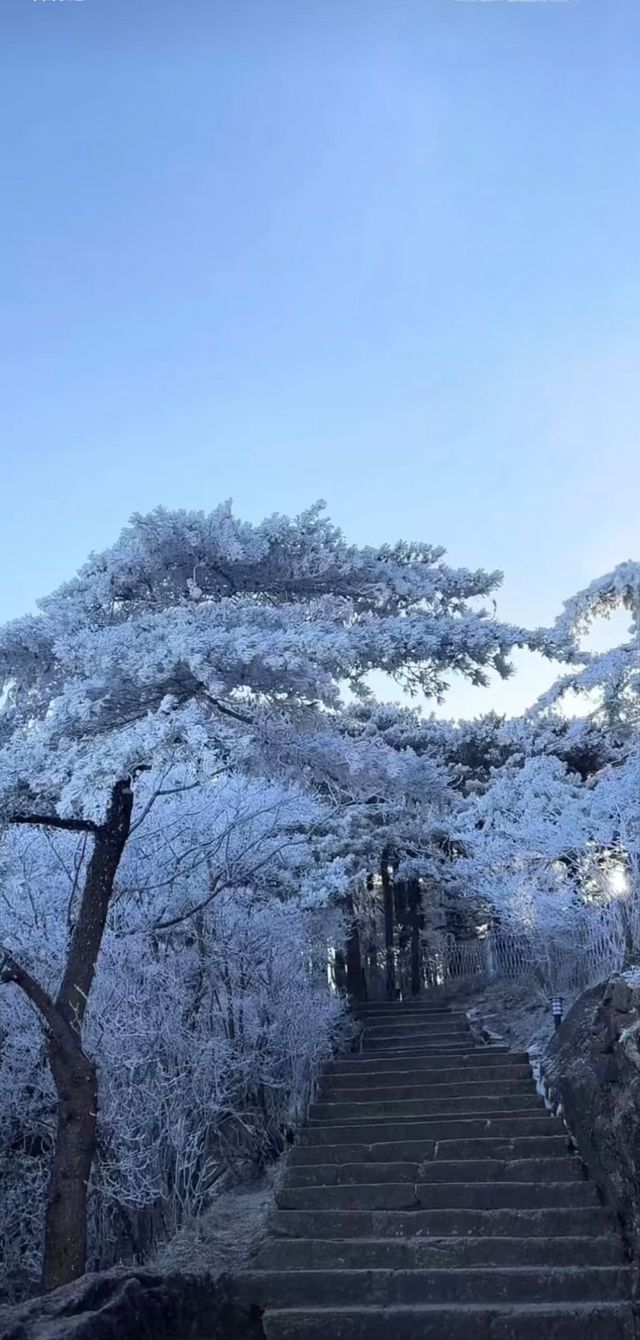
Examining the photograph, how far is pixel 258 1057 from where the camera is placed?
13.0 m

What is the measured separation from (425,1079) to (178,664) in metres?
9.93

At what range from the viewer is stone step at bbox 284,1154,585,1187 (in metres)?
9.90

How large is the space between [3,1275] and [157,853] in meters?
5.00

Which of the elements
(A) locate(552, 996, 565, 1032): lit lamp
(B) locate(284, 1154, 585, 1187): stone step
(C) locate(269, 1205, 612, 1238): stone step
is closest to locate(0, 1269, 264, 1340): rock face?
(C) locate(269, 1205, 612, 1238): stone step

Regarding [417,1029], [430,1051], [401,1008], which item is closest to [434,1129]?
[430,1051]

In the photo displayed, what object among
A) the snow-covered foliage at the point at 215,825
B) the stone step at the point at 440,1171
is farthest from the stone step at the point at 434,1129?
the snow-covered foliage at the point at 215,825

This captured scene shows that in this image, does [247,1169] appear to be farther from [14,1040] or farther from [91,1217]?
[14,1040]

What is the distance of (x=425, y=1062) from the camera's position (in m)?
14.6

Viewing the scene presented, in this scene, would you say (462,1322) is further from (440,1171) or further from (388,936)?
(388,936)

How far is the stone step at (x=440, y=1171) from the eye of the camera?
9898 mm

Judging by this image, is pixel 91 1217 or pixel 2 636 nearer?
pixel 2 636

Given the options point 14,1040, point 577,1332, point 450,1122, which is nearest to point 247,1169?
point 450,1122

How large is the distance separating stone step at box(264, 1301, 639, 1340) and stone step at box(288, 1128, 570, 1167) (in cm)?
272

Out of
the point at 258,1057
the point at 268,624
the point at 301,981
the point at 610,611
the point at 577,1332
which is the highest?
the point at 610,611
